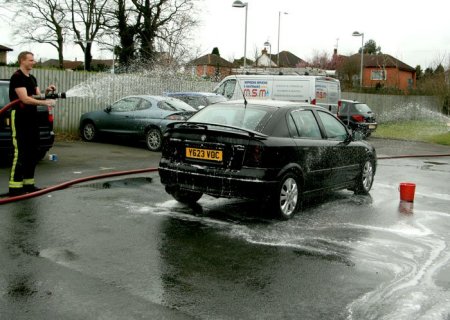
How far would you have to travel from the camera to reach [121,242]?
602cm

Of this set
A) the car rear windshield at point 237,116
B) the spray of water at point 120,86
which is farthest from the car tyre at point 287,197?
the spray of water at point 120,86

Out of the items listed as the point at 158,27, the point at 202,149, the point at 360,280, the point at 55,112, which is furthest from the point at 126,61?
the point at 360,280

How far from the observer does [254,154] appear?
7062 millimetres

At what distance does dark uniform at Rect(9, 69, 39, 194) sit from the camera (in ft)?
26.6

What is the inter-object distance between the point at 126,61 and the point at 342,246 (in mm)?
36091

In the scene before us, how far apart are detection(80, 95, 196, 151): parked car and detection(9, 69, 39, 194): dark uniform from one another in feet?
23.0

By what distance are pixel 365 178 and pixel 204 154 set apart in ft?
12.4

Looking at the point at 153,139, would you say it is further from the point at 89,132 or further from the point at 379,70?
the point at 379,70

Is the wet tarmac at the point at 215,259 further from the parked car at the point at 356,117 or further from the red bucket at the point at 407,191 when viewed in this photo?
the parked car at the point at 356,117

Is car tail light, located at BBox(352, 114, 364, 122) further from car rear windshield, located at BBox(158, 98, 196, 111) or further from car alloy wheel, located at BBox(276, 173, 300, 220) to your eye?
car alloy wheel, located at BBox(276, 173, 300, 220)

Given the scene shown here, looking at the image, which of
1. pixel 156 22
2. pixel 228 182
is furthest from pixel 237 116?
pixel 156 22

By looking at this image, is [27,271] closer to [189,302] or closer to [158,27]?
[189,302]

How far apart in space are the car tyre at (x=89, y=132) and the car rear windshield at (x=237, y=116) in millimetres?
9257

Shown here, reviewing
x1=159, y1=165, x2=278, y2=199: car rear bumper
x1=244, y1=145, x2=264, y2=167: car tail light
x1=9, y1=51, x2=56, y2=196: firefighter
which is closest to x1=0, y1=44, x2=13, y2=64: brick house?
x1=9, y1=51, x2=56, y2=196: firefighter
